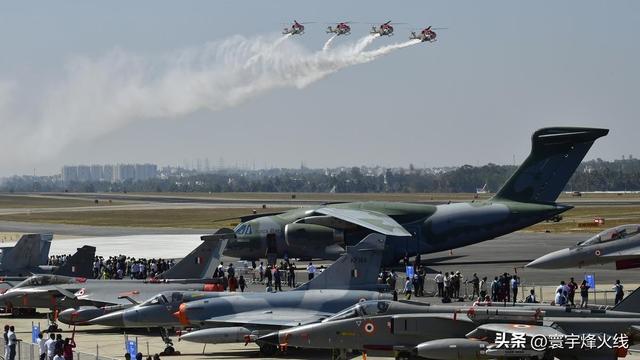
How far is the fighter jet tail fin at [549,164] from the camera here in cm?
5259

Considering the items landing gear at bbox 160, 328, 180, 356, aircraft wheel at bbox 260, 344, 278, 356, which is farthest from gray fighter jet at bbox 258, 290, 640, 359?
landing gear at bbox 160, 328, 180, 356

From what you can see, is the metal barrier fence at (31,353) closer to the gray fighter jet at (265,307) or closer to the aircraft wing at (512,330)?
the gray fighter jet at (265,307)

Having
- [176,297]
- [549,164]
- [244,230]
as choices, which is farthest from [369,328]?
[244,230]

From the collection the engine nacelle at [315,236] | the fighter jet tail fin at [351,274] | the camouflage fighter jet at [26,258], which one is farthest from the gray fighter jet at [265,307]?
the engine nacelle at [315,236]

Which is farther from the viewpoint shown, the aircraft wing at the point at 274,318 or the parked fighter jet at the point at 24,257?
the parked fighter jet at the point at 24,257

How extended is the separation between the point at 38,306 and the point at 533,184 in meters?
27.0

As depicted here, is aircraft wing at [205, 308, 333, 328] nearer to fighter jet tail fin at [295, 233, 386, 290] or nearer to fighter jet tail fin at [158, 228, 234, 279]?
fighter jet tail fin at [295, 233, 386, 290]

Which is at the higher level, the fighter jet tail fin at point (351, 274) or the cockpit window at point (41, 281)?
the fighter jet tail fin at point (351, 274)

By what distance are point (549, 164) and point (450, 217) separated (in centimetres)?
551

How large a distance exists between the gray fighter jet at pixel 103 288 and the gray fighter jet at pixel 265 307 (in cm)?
246

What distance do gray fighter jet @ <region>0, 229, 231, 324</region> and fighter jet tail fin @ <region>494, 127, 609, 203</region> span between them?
2033 cm

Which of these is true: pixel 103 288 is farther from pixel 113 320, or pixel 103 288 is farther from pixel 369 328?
pixel 369 328

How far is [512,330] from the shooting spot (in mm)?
23562

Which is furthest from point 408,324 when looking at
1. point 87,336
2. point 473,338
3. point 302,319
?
point 87,336
